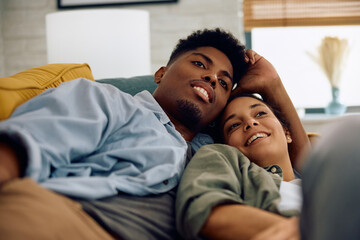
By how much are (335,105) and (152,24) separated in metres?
1.28

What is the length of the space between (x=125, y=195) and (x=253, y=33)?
→ 2265mm

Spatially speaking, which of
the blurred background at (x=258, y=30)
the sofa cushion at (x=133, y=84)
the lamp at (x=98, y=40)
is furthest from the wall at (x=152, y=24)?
the sofa cushion at (x=133, y=84)

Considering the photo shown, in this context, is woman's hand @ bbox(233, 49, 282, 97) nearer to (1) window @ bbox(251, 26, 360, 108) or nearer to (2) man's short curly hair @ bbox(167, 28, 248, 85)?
(2) man's short curly hair @ bbox(167, 28, 248, 85)

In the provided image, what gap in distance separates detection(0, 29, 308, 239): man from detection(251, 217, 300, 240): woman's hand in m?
0.26

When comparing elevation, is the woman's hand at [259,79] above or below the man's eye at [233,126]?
above

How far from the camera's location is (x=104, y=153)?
41.2 inches

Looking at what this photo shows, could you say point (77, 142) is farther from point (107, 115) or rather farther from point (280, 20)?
point (280, 20)

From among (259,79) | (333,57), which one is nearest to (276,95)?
(259,79)

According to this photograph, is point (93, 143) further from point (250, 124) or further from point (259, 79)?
point (259, 79)

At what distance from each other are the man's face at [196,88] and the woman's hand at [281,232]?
2.11 feet

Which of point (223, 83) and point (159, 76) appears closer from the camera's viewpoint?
point (223, 83)

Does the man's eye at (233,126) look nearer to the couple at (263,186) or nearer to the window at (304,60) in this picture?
the couple at (263,186)

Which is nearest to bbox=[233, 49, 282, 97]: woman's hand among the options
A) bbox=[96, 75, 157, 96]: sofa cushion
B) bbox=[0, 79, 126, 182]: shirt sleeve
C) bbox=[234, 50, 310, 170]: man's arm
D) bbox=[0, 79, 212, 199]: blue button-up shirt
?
bbox=[234, 50, 310, 170]: man's arm

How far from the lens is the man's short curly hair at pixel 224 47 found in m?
1.60
